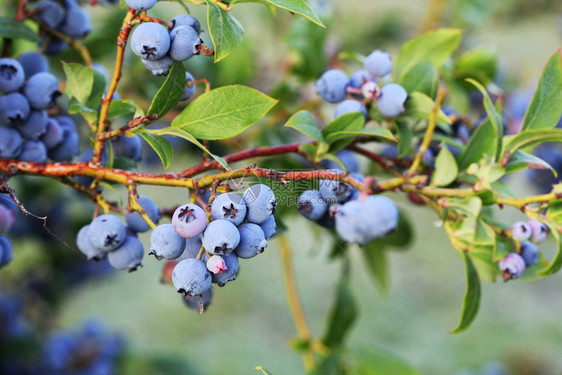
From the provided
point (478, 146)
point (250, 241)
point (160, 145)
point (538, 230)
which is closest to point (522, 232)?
point (538, 230)

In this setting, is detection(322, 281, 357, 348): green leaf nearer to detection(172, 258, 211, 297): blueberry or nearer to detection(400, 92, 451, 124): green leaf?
detection(400, 92, 451, 124): green leaf

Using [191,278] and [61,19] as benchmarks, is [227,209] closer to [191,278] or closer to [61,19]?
[191,278]

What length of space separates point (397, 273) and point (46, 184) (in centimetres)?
270

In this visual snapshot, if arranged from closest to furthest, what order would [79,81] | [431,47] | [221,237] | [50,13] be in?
1. [221,237]
2. [79,81]
3. [50,13]
4. [431,47]

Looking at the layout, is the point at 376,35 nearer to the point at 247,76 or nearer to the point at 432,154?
the point at 247,76

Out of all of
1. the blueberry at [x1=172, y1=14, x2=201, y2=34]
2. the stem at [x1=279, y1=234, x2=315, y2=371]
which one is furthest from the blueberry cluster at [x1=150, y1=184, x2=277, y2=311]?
the stem at [x1=279, y1=234, x2=315, y2=371]

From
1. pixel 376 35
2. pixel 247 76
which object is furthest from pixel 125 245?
pixel 376 35

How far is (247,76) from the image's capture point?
150cm

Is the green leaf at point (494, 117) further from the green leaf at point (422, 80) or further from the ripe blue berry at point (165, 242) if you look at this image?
the ripe blue berry at point (165, 242)

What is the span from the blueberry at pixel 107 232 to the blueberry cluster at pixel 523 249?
1.61ft

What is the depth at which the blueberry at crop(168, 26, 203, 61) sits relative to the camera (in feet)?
2.08

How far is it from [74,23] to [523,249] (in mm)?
778

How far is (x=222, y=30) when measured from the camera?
0.63 m

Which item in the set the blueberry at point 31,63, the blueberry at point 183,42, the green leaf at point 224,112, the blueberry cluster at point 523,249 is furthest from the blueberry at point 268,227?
the blueberry at point 31,63
